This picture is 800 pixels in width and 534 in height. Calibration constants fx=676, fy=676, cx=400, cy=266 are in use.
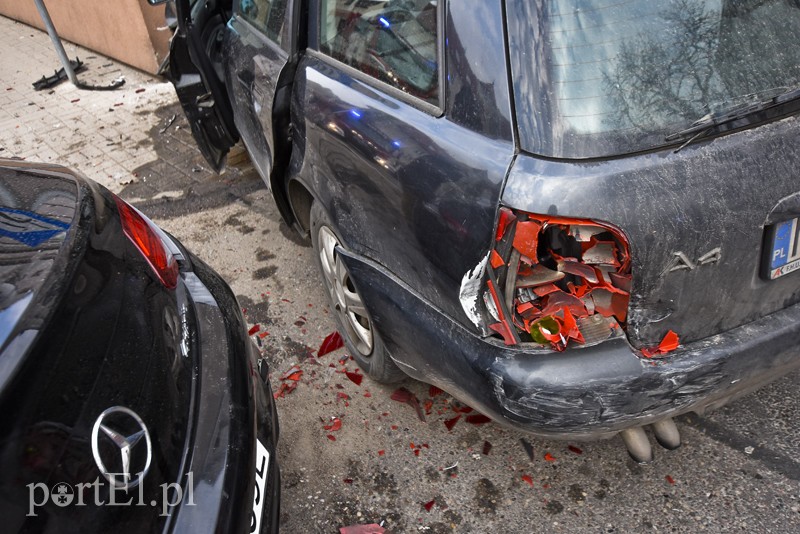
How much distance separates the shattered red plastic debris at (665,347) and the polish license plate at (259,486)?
43.7 inches

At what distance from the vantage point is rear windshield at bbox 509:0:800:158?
1768mm

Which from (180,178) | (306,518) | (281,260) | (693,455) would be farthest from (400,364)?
(180,178)

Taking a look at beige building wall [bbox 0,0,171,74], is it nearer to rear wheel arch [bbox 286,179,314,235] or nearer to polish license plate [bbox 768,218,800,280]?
rear wheel arch [bbox 286,179,314,235]

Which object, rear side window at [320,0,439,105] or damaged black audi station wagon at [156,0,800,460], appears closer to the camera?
damaged black audi station wagon at [156,0,800,460]

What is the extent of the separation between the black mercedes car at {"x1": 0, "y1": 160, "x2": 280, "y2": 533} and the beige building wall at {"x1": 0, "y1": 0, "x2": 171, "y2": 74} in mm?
5249

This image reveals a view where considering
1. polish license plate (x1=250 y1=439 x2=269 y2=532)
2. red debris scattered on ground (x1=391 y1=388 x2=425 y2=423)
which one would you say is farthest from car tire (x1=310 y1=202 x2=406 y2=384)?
polish license plate (x1=250 y1=439 x2=269 y2=532)

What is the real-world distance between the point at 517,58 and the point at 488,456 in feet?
5.16

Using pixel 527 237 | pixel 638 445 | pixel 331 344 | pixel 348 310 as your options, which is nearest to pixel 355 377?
pixel 331 344

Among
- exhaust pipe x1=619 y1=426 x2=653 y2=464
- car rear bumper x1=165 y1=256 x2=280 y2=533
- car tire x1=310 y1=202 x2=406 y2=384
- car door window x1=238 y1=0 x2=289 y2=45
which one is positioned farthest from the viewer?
car door window x1=238 y1=0 x2=289 y2=45

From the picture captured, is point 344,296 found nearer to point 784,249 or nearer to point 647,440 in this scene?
point 647,440

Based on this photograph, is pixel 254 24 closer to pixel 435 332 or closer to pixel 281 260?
pixel 281 260

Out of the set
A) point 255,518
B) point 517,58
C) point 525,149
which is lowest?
point 255,518

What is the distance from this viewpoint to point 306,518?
253cm

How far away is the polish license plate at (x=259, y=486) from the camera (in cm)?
176
